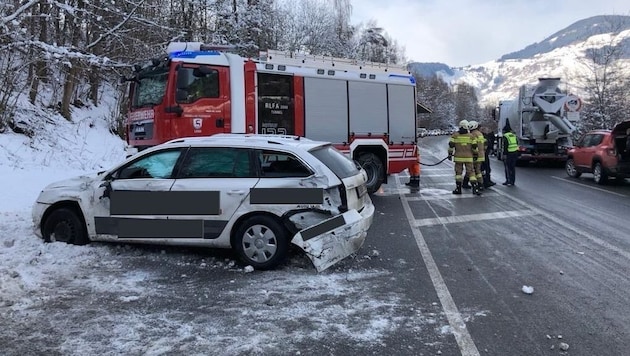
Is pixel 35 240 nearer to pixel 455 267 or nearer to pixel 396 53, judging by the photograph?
pixel 455 267

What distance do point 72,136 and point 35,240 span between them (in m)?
10.9

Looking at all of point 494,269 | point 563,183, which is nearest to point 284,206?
point 494,269

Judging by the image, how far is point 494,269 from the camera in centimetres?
592

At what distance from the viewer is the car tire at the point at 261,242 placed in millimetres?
5730

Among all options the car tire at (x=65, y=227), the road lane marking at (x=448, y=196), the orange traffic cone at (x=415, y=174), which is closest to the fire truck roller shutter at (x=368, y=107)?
the orange traffic cone at (x=415, y=174)

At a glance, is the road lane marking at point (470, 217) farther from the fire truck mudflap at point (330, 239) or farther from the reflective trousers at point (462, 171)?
the fire truck mudflap at point (330, 239)

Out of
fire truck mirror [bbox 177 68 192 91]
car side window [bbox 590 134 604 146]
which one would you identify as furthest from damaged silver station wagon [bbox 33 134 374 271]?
car side window [bbox 590 134 604 146]

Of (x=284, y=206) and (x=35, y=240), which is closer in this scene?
(x=284, y=206)

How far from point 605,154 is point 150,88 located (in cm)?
1315

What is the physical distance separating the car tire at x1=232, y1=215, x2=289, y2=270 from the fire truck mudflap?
0.71 feet

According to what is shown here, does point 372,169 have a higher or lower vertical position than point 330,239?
higher

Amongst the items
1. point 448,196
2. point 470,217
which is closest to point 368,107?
point 448,196

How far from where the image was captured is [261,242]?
5.79m

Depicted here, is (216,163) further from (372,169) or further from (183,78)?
(372,169)
